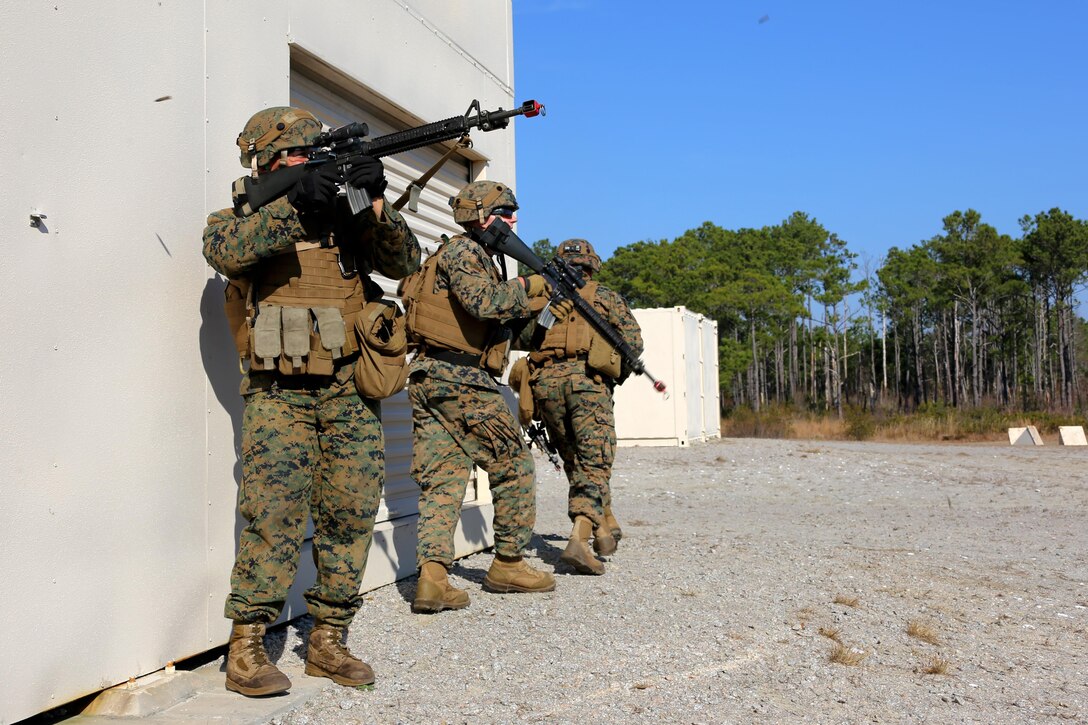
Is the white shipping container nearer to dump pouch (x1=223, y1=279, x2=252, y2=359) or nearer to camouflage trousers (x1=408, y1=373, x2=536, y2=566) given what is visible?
camouflage trousers (x1=408, y1=373, x2=536, y2=566)

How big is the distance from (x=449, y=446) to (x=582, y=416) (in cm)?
146

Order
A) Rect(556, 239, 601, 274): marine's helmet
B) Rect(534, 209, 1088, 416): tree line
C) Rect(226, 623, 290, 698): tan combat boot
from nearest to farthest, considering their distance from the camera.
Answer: Rect(226, 623, 290, 698): tan combat boot → Rect(556, 239, 601, 274): marine's helmet → Rect(534, 209, 1088, 416): tree line

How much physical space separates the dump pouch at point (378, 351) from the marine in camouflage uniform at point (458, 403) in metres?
1.09

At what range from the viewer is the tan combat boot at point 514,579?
15.8ft

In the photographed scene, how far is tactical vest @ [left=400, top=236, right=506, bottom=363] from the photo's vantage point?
454 centimetres

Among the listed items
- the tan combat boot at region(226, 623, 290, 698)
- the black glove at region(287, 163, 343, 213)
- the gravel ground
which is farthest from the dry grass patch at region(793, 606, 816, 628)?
the black glove at region(287, 163, 343, 213)

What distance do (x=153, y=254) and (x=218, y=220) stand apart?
291 mm

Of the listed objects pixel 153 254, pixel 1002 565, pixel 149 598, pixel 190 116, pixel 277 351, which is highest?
pixel 190 116

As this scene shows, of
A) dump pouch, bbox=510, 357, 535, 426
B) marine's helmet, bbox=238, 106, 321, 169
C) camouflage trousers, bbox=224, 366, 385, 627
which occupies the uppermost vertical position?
marine's helmet, bbox=238, 106, 321, 169

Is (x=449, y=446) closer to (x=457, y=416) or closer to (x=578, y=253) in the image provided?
A: (x=457, y=416)

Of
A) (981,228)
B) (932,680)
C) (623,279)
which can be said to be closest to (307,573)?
(932,680)

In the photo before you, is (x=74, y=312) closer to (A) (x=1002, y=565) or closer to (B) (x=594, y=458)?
(B) (x=594, y=458)

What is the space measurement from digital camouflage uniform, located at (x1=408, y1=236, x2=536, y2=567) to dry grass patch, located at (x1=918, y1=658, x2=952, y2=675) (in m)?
2.10

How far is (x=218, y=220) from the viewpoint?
127 inches
